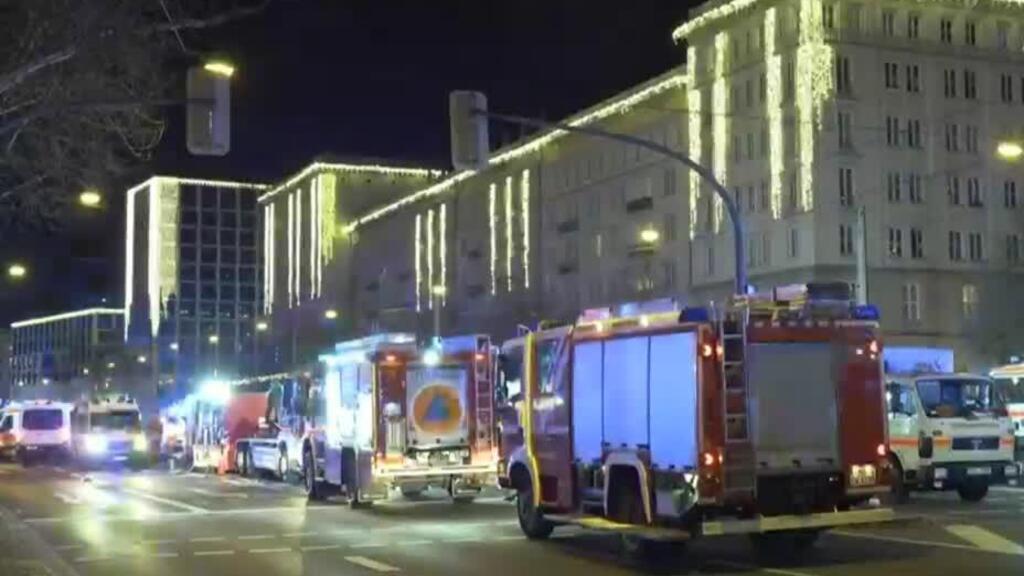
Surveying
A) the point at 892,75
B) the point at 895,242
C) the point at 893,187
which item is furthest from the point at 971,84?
the point at 895,242

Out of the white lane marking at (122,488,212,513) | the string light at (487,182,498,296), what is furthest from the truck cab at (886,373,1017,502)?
the string light at (487,182,498,296)

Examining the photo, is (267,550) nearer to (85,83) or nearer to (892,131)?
(85,83)

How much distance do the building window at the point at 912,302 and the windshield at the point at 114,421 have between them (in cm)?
3555

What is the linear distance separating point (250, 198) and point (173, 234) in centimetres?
979

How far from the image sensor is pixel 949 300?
67.4 metres

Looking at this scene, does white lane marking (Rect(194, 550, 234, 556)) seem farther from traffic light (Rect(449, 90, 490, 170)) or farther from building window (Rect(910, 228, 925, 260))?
building window (Rect(910, 228, 925, 260))

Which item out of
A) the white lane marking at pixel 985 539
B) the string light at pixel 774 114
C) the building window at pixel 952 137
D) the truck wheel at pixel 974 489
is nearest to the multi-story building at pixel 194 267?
the string light at pixel 774 114

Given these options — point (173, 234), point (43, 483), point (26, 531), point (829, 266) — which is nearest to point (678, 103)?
point (829, 266)

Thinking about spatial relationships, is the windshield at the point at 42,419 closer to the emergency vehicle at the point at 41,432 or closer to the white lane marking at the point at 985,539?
the emergency vehicle at the point at 41,432

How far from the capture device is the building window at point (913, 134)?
66.2 metres

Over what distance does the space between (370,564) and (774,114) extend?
5157cm

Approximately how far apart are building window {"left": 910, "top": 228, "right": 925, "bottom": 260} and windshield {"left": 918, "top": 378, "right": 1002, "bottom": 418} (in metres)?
41.8

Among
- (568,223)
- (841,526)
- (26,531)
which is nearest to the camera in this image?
(841,526)

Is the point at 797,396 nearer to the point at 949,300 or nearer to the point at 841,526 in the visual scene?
the point at 841,526
